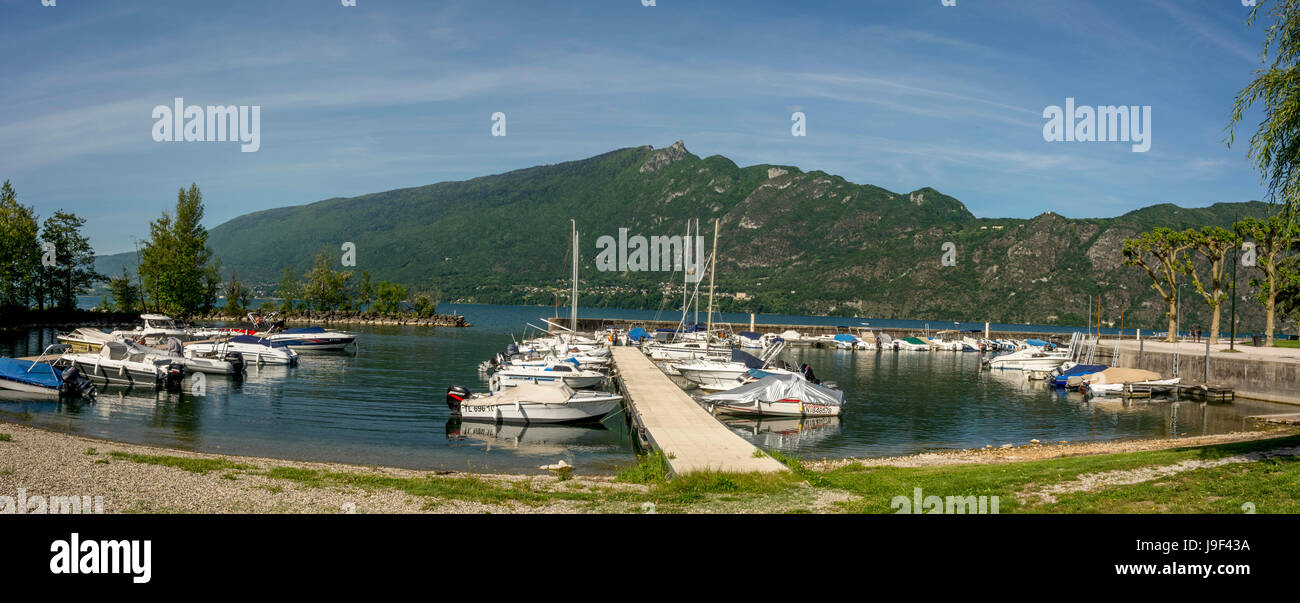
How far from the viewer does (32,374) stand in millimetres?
33500

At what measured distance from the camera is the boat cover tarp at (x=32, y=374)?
33344mm

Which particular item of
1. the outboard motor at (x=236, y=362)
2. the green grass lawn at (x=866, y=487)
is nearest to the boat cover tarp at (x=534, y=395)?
the green grass lawn at (x=866, y=487)

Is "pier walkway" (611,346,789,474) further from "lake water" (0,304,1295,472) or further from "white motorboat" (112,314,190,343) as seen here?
"white motorboat" (112,314,190,343)

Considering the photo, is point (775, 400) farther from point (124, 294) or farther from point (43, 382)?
point (124, 294)

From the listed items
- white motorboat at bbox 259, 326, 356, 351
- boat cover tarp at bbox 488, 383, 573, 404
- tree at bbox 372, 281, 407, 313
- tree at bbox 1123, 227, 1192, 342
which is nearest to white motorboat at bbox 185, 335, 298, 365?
white motorboat at bbox 259, 326, 356, 351

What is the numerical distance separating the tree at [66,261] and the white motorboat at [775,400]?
86.9 m

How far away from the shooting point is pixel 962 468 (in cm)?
1955

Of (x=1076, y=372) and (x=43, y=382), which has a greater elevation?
(x=43, y=382)

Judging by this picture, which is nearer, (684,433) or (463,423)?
(684,433)

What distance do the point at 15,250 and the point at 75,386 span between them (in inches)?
2371

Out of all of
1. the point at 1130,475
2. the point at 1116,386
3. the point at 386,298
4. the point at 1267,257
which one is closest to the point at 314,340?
the point at 1116,386

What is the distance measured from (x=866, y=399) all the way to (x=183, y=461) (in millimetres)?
36249
